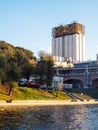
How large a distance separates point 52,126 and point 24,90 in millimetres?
65551

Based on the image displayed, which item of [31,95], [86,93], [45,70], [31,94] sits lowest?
[31,95]

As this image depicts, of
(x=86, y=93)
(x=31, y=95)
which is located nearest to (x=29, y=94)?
(x=31, y=95)

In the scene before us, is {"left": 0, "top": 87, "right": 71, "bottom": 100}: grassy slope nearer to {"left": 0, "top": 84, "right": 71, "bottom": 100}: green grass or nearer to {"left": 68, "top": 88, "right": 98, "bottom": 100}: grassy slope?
{"left": 0, "top": 84, "right": 71, "bottom": 100}: green grass

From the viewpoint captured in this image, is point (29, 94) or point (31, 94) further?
point (31, 94)

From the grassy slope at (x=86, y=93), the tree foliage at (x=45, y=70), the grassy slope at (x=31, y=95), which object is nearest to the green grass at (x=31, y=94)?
the grassy slope at (x=31, y=95)

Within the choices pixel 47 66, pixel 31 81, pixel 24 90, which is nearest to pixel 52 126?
pixel 24 90

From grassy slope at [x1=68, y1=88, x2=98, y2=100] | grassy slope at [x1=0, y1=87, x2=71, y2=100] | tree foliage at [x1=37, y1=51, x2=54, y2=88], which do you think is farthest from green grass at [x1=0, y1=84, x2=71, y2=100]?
grassy slope at [x1=68, y1=88, x2=98, y2=100]

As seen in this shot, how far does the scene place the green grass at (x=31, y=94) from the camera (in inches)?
3831

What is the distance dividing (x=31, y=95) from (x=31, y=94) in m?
1.14

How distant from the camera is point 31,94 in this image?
10469 centimetres

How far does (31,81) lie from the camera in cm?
12888

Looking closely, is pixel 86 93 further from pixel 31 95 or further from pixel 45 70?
pixel 31 95

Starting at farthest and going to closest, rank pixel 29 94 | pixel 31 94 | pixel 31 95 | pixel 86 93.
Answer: pixel 86 93 → pixel 31 94 → pixel 29 94 → pixel 31 95

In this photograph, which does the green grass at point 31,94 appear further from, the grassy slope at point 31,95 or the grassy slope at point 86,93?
the grassy slope at point 86,93
